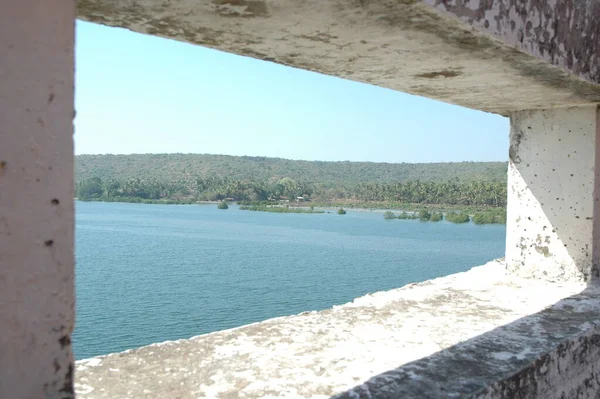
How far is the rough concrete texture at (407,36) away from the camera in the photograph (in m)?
1.42

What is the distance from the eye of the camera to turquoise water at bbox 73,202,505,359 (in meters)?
19.1

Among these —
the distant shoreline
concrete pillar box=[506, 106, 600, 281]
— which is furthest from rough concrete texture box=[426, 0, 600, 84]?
the distant shoreline

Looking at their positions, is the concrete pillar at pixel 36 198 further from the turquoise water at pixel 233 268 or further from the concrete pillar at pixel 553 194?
the turquoise water at pixel 233 268

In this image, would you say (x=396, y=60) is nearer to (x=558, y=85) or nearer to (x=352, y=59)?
(x=352, y=59)

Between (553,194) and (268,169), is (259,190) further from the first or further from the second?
(553,194)

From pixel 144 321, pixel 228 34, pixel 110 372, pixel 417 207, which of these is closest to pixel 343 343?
pixel 110 372

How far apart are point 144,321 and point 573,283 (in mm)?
18527

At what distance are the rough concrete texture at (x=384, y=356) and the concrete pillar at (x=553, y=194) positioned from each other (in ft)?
1.35

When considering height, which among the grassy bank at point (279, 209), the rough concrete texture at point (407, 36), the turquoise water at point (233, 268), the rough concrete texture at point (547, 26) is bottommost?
the turquoise water at point (233, 268)

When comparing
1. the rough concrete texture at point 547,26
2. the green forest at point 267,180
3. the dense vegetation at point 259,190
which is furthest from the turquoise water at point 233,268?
the rough concrete texture at point 547,26

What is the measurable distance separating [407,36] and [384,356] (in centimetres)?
107

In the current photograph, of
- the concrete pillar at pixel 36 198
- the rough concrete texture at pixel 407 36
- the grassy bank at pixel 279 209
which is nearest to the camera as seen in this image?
the concrete pillar at pixel 36 198

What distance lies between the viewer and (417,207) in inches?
2175

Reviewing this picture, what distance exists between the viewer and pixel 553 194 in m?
3.27
